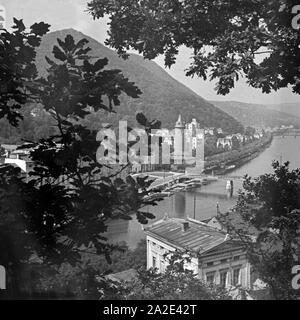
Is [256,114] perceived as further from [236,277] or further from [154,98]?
[236,277]

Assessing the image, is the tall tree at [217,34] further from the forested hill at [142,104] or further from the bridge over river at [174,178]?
the bridge over river at [174,178]

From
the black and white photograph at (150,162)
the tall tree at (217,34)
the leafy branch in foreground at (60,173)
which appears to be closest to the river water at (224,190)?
the black and white photograph at (150,162)

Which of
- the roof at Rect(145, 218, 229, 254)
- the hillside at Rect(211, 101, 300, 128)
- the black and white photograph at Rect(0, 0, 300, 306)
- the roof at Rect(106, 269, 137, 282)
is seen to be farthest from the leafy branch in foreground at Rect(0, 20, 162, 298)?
the hillside at Rect(211, 101, 300, 128)

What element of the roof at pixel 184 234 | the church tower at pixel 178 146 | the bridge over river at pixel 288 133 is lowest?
the roof at pixel 184 234

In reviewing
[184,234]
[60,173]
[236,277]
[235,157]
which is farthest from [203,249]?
[60,173]
